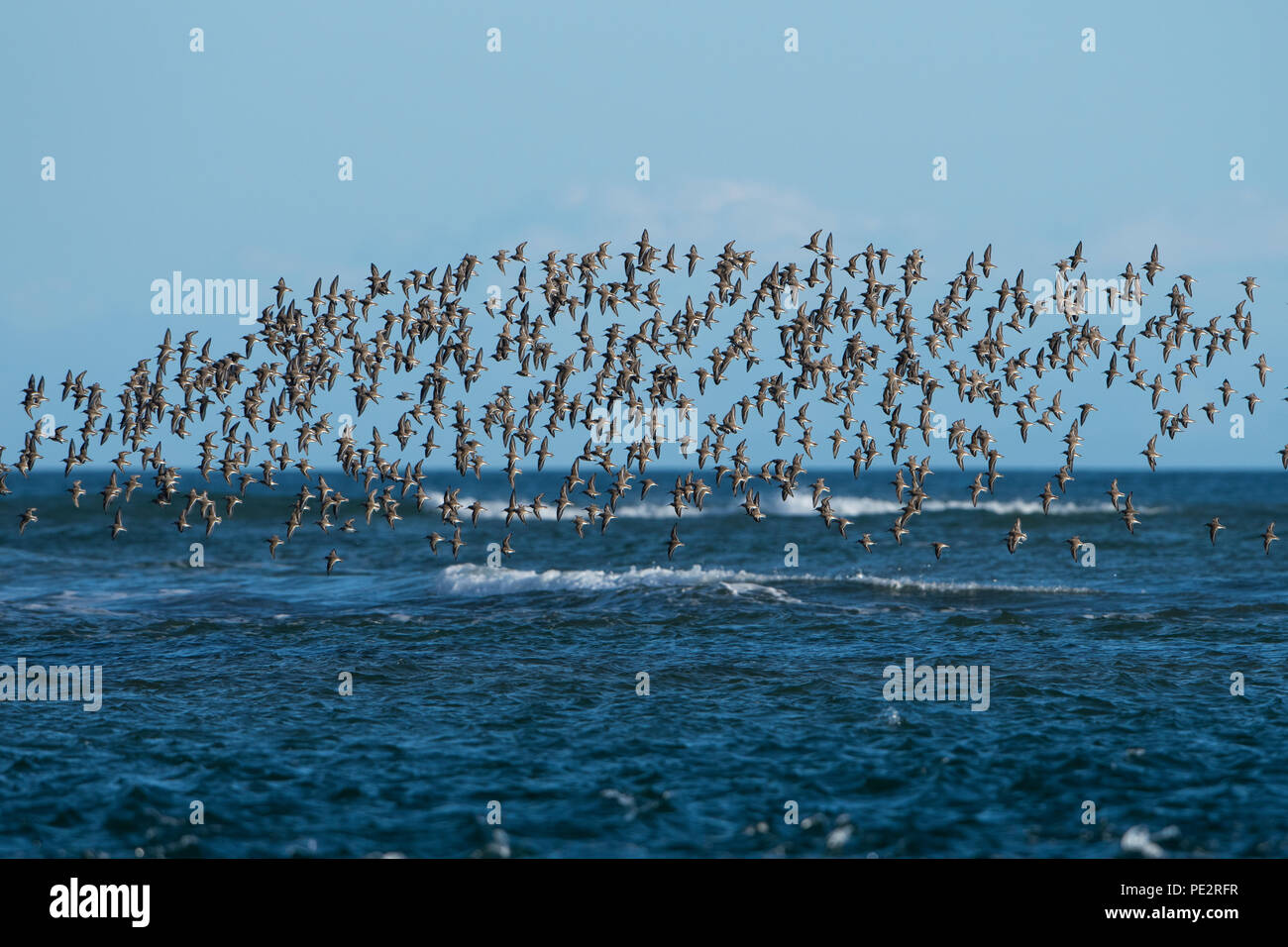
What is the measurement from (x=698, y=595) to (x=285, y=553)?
91.4ft

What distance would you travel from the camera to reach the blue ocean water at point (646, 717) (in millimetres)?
18109

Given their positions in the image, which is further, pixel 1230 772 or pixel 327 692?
pixel 327 692

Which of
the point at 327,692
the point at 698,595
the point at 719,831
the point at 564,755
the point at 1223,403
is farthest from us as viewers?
the point at 698,595

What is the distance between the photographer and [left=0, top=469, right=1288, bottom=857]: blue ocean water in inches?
713

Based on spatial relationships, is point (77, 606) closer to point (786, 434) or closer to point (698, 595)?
point (698, 595)

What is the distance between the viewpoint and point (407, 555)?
6091cm

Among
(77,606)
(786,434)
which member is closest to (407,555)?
(77,606)

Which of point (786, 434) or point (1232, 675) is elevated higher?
point (786, 434)

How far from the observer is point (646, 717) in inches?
963

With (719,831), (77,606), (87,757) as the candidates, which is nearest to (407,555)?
(77,606)

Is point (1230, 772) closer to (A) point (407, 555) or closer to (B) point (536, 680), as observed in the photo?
(B) point (536, 680)

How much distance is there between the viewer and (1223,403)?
102 ft

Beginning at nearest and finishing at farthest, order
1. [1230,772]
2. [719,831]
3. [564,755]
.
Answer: [719,831]
[1230,772]
[564,755]

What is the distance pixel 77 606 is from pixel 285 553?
19824 mm
